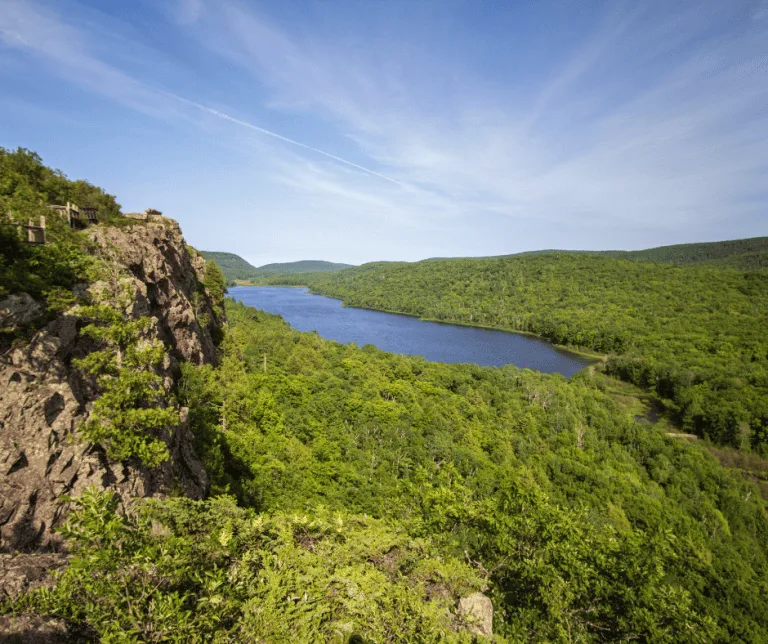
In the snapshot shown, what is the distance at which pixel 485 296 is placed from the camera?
7367 inches

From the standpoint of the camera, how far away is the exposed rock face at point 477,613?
837 cm

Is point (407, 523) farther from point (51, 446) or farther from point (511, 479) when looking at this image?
point (511, 479)

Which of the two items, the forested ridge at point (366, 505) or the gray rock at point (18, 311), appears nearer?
the forested ridge at point (366, 505)

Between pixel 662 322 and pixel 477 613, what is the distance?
477 ft

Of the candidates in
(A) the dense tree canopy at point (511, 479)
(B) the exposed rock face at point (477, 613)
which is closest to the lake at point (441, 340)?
(A) the dense tree canopy at point (511, 479)

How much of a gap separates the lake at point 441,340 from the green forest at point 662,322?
11.5 metres

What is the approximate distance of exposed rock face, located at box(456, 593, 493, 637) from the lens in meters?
8.37

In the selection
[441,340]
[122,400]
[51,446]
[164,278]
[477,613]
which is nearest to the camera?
[477,613]

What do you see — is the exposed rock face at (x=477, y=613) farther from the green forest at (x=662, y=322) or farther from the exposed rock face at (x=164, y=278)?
the green forest at (x=662, y=322)

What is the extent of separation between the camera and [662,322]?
407 ft

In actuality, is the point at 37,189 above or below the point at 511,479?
above

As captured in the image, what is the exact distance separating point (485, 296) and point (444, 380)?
130 metres

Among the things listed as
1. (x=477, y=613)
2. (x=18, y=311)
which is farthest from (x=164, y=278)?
(x=477, y=613)

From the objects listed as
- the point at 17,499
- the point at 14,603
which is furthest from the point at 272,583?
the point at 17,499
